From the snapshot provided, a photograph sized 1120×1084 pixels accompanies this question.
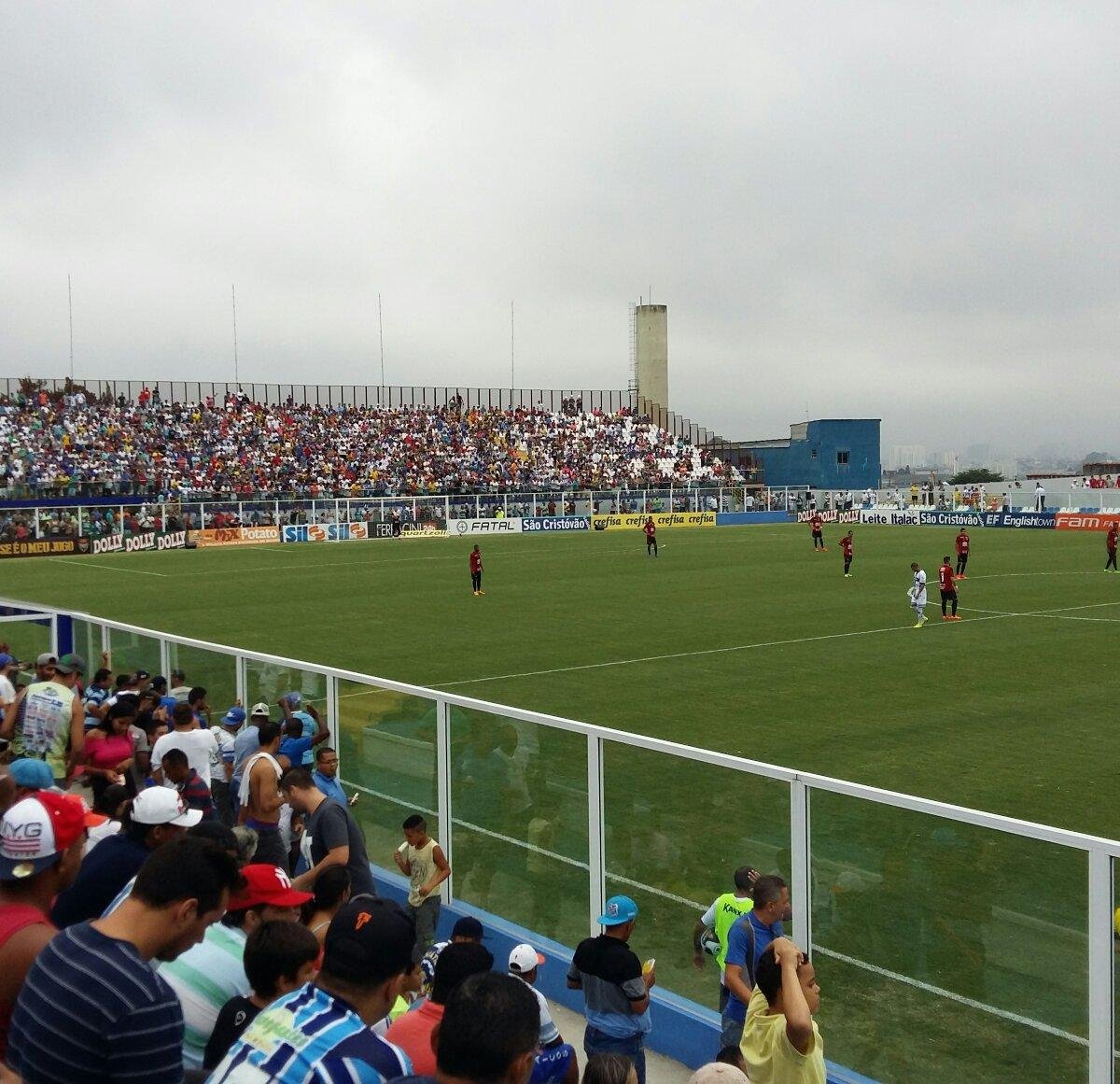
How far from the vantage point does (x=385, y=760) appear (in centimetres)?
923

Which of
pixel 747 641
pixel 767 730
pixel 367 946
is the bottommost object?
pixel 767 730

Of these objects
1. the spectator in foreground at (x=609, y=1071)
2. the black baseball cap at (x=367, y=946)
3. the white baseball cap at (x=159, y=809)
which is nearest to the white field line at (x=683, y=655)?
the white baseball cap at (x=159, y=809)

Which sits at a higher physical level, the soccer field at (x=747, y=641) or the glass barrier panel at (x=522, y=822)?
the glass barrier panel at (x=522, y=822)

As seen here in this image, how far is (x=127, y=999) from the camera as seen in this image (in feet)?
10.3

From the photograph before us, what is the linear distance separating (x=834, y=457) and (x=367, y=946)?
9222cm

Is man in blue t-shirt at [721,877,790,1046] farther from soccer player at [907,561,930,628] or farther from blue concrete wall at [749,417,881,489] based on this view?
blue concrete wall at [749,417,881,489]

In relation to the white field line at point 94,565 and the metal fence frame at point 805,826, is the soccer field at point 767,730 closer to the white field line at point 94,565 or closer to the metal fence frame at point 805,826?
the metal fence frame at point 805,826

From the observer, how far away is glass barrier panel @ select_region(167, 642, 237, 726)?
11.7 meters

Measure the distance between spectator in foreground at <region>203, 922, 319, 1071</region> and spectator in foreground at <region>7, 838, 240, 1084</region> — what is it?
12.9 inches

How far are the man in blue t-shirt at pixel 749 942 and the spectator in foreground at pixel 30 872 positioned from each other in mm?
3042

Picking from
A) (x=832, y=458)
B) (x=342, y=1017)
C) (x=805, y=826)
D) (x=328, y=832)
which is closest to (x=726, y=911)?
(x=805, y=826)

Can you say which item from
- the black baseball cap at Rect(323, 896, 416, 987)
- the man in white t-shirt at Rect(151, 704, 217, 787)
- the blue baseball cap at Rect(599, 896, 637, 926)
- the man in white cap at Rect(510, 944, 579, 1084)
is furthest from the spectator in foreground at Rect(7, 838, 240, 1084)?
the man in white t-shirt at Rect(151, 704, 217, 787)

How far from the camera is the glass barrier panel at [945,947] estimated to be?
517cm

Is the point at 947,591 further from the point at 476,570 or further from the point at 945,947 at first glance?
A: the point at 945,947
